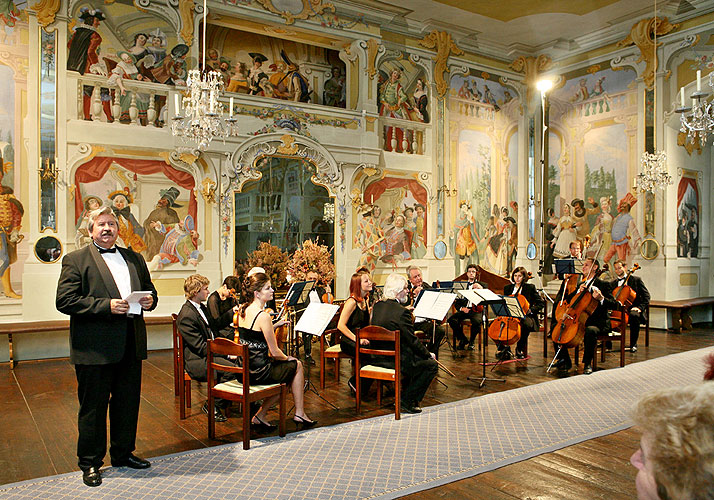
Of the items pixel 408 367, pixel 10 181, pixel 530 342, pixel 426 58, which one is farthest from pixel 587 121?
pixel 10 181

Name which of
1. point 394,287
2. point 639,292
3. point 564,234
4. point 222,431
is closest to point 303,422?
point 222,431

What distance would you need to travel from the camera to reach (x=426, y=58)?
475 inches

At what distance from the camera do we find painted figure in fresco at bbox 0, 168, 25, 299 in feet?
26.4

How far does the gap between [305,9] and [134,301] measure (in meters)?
8.21

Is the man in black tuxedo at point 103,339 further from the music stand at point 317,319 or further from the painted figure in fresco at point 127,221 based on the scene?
the painted figure in fresco at point 127,221

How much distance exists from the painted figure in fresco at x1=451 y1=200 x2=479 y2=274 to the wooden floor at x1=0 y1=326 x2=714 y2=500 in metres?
4.43

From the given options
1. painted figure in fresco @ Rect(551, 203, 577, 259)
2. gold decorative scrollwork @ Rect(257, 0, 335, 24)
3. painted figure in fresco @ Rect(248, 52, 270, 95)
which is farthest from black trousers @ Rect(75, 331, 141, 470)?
painted figure in fresco @ Rect(551, 203, 577, 259)

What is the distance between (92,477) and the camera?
12.2ft

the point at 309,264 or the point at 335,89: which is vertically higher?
the point at 335,89

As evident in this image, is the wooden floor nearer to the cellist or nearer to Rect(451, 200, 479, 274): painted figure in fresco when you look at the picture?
the cellist

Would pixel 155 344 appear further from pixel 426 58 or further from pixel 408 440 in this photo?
pixel 426 58

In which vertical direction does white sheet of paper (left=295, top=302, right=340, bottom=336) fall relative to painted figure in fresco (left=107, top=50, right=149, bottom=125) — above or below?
below

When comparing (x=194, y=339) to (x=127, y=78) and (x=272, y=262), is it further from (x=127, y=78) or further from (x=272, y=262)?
(x=127, y=78)

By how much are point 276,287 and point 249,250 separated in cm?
Result: 95
